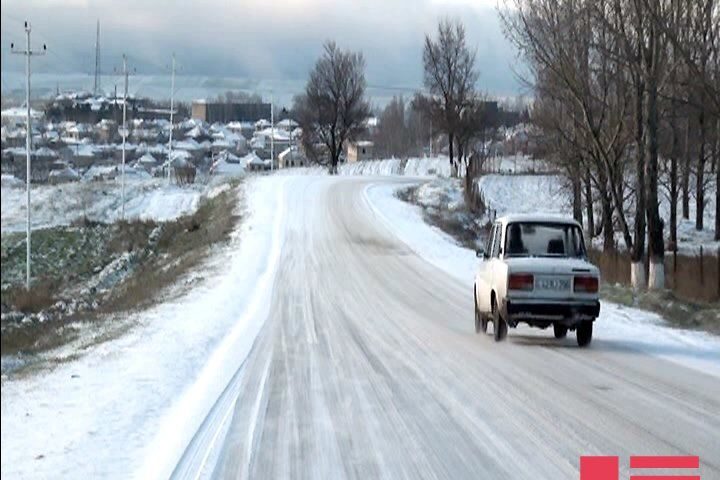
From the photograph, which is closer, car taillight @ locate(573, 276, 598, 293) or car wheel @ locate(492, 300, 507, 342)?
car taillight @ locate(573, 276, 598, 293)

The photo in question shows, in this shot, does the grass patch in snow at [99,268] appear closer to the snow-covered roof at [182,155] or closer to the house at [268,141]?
the snow-covered roof at [182,155]

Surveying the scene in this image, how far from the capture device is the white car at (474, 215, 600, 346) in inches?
629

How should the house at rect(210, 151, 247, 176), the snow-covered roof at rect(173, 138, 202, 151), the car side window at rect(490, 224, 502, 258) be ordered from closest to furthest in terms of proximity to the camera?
the car side window at rect(490, 224, 502, 258) < the snow-covered roof at rect(173, 138, 202, 151) < the house at rect(210, 151, 247, 176)

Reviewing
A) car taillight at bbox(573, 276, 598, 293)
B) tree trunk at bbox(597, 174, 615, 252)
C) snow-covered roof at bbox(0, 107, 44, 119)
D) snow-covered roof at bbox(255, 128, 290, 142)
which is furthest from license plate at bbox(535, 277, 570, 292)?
snow-covered roof at bbox(255, 128, 290, 142)

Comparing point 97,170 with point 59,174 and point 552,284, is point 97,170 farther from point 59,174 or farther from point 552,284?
point 59,174

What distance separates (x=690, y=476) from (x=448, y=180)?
191ft

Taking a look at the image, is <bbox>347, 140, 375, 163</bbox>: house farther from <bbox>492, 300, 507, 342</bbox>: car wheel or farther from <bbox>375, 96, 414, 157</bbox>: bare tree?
<bbox>492, 300, 507, 342</bbox>: car wheel

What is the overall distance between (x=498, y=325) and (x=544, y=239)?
6.36ft

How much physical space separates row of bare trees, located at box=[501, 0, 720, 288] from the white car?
9754 millimetres

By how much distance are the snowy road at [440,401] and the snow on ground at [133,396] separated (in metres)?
0.41

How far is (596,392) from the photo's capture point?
39.5ft

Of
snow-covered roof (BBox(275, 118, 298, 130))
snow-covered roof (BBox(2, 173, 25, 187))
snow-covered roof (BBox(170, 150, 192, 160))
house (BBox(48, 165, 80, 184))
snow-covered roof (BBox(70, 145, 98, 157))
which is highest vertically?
snow-covered roof (BBox(275, 118, 298, 130))

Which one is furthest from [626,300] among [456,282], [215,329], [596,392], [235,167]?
[235,167]

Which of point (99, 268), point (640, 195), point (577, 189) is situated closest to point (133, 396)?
point (640, 195)
